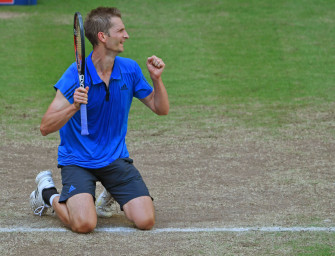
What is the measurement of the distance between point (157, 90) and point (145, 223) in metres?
1.34

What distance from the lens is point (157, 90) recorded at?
683 cm

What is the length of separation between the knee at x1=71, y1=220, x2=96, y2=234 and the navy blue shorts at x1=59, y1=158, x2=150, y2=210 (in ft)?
1.38

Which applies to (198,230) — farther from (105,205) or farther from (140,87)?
(140,87)

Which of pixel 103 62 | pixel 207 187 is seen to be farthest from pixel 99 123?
pixel 207 187

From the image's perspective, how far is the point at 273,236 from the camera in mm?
6086

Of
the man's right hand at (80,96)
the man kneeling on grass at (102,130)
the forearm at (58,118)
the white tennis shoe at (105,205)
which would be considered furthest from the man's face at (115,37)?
the white tennis shoe at (105,205)

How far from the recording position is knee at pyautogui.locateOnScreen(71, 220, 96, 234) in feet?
20.3

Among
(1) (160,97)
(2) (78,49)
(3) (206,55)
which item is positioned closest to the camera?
(2) (78,49)

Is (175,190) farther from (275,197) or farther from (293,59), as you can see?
(293,59)

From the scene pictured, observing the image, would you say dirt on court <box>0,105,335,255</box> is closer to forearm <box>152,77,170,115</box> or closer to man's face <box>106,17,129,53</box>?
forearm <box>152,77,170,115</box>

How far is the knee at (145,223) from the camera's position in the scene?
6340 millimetres

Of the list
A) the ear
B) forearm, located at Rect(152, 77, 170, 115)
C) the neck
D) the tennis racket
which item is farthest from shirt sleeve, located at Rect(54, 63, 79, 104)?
forearm, located at Rect(152, 77, 170, 115)

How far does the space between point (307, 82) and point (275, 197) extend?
→ 6.00 metres

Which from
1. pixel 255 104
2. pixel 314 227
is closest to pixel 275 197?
pixel 314 227
